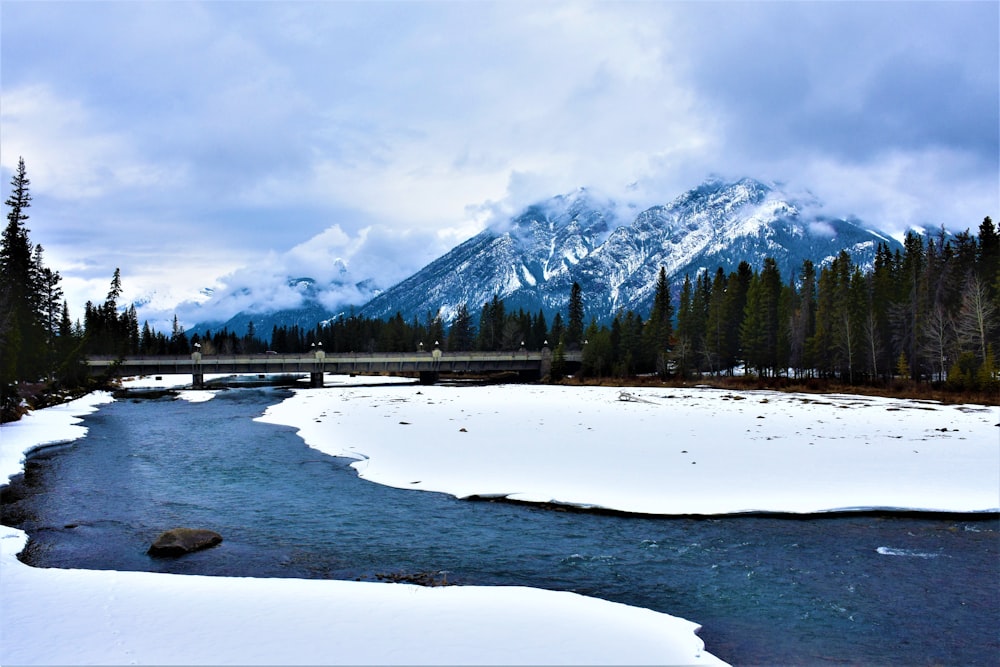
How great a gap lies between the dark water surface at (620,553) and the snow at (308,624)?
1.36m

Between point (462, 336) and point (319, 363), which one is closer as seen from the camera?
point (319, 363)

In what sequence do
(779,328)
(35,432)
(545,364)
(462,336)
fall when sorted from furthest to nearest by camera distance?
(462,336) → (545,364) → (779,328) → (35,432)

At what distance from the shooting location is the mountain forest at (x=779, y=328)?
200 ft

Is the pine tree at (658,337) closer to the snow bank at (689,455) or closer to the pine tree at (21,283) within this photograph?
the snow bank at (689,455)

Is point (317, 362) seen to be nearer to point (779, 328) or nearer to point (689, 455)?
point (779, 328)

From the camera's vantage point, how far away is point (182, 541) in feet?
50.0

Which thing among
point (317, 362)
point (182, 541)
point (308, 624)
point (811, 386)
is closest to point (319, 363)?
point (317, 362)

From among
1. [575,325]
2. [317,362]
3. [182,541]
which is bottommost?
[182,541]

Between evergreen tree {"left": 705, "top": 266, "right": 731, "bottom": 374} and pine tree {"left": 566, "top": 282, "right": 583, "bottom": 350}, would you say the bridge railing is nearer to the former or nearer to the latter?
evergreen tree {"left": 705, "top": 266, "right": 731, "bottom": 374}

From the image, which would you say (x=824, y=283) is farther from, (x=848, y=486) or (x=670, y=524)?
(x=670, y=524)

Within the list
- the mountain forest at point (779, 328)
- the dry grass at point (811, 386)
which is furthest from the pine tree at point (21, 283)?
the dry grass at point (811, 386)

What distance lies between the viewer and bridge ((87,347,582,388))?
9694 cm

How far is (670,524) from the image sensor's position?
1795 cm

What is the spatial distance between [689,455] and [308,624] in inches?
821
